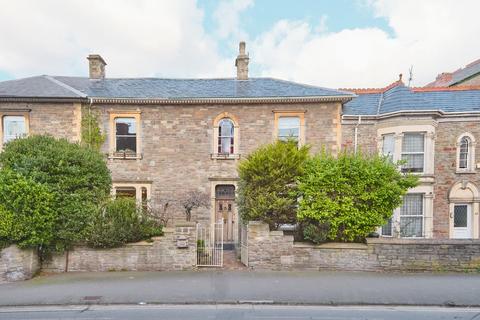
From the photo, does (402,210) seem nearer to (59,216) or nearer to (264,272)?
(264,272)

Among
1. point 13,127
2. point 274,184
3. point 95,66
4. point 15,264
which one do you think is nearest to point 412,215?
point 274,184

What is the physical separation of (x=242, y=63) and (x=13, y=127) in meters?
11.8

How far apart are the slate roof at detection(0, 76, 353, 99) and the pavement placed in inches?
310

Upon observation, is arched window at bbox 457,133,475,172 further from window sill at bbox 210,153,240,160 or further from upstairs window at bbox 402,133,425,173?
window sill at bbox 210,153,240,160

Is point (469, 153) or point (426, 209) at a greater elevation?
point (469, 153)

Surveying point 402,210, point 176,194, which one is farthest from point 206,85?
point 402,210

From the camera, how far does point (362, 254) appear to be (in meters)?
8.20

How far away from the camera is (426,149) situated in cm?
1163

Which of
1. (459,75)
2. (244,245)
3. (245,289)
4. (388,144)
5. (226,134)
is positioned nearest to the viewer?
(245,289)

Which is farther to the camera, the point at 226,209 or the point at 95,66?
the point at 95,66

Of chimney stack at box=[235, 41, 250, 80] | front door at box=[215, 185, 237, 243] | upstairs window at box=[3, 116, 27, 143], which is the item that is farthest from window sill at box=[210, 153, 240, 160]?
upstairs window at box=[3, 116, 27, 143]

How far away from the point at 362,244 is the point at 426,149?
643cm

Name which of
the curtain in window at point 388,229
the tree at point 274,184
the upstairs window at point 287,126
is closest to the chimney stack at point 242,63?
the upstairs window at point 287,126

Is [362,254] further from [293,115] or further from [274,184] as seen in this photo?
A: [293,115]
